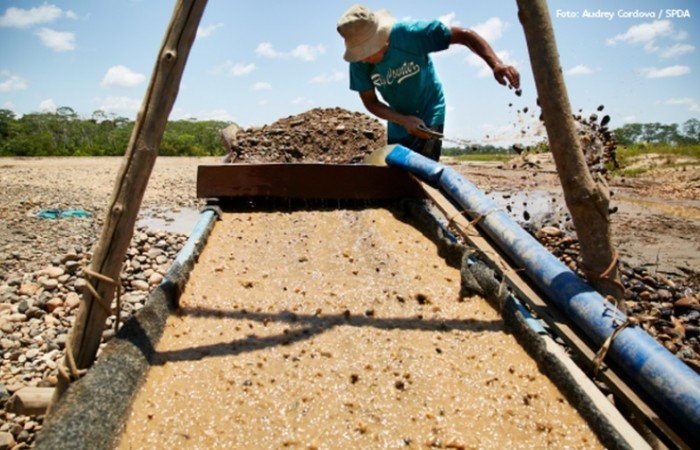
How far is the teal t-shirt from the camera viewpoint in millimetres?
3832

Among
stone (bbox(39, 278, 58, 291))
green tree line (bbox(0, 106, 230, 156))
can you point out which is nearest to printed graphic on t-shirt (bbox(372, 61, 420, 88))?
stone (bbox(39, 278, 58, 291))

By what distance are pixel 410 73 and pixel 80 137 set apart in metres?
33.4

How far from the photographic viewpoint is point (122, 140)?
99.4ft

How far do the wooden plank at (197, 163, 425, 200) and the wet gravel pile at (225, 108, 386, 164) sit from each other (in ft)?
5.31

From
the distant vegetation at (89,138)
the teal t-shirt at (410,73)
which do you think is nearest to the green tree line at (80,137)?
the distant vegetation at (89,138)

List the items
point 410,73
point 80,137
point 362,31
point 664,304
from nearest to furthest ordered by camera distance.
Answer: point 362,31 < point 410,73 < point 664,304 < point 80,137

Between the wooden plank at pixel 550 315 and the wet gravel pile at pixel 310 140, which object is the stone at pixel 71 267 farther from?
the wooden plank at pixel 550 315

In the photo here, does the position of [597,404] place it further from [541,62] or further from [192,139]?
[192,139]

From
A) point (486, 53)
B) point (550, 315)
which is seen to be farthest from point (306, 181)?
point (550, 315)

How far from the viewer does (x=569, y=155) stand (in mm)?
2377

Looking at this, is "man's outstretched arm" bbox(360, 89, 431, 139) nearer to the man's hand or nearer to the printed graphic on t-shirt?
the printed graphic on t-shirt

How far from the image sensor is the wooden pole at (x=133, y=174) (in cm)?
197

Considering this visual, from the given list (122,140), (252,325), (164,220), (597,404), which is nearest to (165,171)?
(164,220)

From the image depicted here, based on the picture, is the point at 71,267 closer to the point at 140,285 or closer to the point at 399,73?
the point at 140,285
